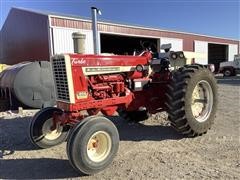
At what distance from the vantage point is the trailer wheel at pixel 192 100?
5.42m

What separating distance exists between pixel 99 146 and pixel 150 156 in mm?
849

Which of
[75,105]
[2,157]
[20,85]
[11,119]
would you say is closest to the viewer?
[75,105]

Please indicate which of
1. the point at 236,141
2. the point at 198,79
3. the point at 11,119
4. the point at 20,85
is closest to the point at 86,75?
the point at 198,79

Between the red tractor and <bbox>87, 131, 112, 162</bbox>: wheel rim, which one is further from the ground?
the red tractor

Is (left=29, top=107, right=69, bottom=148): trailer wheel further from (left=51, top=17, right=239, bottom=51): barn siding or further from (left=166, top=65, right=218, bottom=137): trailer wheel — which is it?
(left=51, top=17, right=239, bottom=51): barn siding

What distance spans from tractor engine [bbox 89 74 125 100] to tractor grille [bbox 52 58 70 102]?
1.39 feet

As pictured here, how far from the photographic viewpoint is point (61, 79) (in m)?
4.93

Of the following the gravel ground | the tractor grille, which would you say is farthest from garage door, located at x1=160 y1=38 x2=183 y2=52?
the tractor grille

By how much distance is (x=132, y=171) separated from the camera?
425cm

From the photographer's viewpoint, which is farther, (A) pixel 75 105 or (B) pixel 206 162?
(A) pixel 75 105

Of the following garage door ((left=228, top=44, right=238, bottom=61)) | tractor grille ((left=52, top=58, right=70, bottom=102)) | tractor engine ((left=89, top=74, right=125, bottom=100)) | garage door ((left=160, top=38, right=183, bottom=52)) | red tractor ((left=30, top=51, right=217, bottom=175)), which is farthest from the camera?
garage door ((left=228, top=44, right=238, bottom=61))

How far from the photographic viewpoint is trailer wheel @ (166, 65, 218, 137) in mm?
5418

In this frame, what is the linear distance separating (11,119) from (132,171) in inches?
202

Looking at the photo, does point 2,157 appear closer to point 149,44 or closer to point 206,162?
point 206,162
